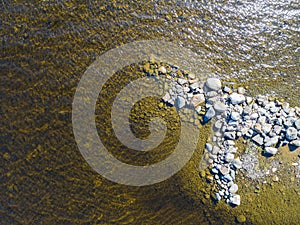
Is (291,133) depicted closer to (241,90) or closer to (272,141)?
(272,141)

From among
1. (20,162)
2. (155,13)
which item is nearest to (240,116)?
(155,13)

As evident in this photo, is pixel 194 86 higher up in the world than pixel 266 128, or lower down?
higher up

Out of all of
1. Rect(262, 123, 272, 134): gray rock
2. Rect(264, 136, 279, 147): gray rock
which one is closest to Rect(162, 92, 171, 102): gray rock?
Rect(262, 123, 272, 134): gray rock

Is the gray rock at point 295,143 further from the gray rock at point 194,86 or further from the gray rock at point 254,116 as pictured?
the gray rock at point 194,86

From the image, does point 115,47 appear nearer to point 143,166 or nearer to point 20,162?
point 143,166

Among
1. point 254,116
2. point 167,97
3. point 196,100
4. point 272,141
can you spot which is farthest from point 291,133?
point 167,97

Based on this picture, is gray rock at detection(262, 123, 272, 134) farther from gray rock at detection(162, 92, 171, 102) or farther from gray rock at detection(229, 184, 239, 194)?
gray rock at detection(162, 92, 171, 102)

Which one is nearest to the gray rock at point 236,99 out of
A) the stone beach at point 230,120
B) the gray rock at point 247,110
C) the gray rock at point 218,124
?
the stone beach at point 230,120
